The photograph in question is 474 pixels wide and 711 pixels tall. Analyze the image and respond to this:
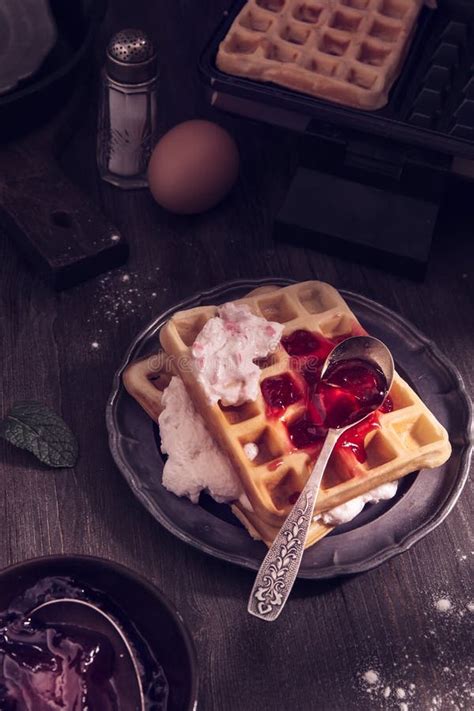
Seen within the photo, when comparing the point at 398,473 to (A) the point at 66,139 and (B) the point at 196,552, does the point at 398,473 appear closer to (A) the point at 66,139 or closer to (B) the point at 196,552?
(B) the point at 196,552

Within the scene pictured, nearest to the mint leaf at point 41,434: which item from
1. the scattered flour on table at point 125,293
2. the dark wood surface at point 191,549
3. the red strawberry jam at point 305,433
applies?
the dark wood surface at point 191,549

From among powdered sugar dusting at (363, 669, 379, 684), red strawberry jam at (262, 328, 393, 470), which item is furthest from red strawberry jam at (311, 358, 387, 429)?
powdered sugar dusting at (363, 669, 379, 684)

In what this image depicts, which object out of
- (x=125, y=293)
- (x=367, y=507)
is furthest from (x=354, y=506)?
(x=125, y=293)

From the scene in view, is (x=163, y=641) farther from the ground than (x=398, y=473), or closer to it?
farther from the ground

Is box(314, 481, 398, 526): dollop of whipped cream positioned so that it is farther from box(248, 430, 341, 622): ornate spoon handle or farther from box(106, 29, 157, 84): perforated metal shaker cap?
box(106, 29, 157, 84): perforated metal shaker cap

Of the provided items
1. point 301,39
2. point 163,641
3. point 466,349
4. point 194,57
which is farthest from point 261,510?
point 194,57

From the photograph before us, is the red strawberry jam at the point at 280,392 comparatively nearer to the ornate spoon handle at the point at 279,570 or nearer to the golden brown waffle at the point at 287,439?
the golden brown waffle at the point at 287,439
